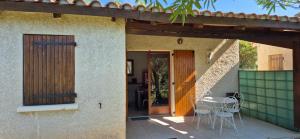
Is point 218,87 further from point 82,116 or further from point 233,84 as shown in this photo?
point 82,116

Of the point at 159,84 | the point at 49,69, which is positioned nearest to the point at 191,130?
the point at 159,84

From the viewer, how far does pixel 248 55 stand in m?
23.7

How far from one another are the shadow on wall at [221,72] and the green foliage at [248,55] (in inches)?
541

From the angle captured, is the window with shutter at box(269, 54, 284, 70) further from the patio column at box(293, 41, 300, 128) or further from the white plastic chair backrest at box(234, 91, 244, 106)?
the patio column at box(293, 41, 300, 128)

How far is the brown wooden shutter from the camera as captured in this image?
17.4ft

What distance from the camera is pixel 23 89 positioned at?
5266 millimetres

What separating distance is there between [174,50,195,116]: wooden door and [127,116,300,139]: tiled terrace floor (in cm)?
88

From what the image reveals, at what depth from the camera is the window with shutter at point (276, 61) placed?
13.6 meters

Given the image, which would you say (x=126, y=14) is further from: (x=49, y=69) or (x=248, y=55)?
(x=248, y=55)

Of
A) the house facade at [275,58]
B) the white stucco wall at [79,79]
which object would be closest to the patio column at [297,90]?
the house facade at [275,58]

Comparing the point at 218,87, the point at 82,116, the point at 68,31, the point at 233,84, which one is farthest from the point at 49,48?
the point at 233,84

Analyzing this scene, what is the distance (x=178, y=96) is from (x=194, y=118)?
3.77ft

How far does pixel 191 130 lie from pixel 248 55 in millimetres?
18600

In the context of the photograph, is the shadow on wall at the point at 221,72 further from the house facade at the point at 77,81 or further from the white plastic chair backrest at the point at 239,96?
the house facade at the point at 77,81
